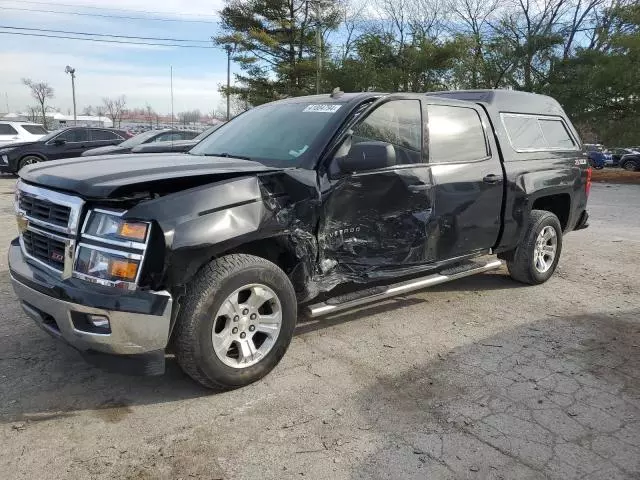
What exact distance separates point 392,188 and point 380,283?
3.04 feet

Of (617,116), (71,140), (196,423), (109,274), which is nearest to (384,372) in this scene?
(196,423)

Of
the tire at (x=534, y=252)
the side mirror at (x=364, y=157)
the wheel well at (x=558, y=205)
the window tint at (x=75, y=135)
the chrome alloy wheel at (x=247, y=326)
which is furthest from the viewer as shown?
the window tint at (x=75, y=135)

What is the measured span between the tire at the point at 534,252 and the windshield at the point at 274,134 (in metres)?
2.69

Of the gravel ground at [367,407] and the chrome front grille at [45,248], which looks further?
the chrome front grille at [45,248]

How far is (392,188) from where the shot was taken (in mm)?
4113

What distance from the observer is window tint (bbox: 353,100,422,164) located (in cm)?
413

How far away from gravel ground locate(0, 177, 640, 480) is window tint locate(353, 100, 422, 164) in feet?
4.84

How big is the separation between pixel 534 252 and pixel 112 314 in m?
4.39

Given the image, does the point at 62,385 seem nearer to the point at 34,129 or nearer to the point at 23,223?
the point at 23,223

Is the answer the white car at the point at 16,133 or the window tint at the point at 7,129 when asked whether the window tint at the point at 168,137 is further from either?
the window tint at the point at 7,129

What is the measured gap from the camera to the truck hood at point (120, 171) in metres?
2.96

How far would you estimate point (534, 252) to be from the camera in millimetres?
5664

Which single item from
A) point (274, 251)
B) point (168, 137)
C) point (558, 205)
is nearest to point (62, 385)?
point (274, 251)

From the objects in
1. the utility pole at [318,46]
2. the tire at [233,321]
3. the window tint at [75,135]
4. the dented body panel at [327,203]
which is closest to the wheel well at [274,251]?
the dented body panel at [327,203]
